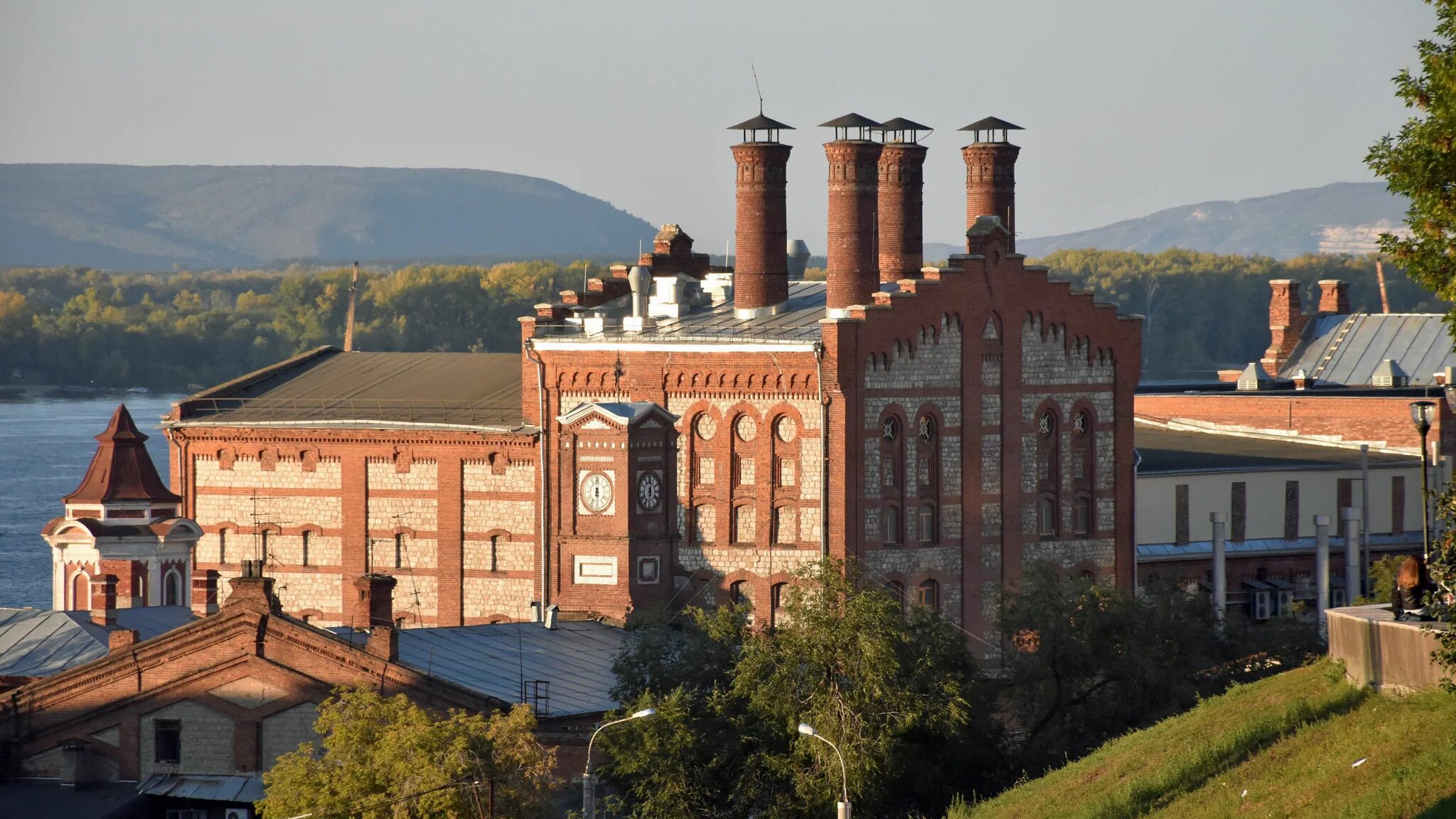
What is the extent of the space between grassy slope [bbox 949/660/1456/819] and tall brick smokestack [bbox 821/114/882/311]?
22.2 meters

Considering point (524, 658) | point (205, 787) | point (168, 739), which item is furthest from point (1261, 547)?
point (168, 739)

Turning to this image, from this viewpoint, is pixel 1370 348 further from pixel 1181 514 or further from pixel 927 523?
pixel 927 523

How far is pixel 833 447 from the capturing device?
57.4 meters

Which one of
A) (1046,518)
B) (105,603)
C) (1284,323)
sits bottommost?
(105,603)

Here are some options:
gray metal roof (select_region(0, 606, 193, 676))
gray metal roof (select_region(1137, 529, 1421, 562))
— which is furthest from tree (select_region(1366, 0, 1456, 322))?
gray metal roof (select_region(1137, 529, 1421, 562))

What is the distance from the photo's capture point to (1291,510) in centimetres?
7019

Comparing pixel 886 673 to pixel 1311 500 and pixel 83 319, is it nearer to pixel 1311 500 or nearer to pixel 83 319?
pixel 1311 500

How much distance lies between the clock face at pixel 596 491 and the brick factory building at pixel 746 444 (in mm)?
70

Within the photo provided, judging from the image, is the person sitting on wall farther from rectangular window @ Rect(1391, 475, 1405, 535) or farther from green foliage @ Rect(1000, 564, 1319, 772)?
rectangular window @ Rect(1391, 475, 1405, 535)

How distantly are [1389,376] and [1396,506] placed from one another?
49.6 feet

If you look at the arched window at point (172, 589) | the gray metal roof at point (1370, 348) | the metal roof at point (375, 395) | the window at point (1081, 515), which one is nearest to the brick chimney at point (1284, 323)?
the gray metal roof at point (1370, 348)

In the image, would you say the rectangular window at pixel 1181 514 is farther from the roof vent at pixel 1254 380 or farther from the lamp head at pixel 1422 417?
the lamp head at pixel 1422 417

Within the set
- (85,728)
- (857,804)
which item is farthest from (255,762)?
(857,804)

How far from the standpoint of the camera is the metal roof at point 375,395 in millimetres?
64000
